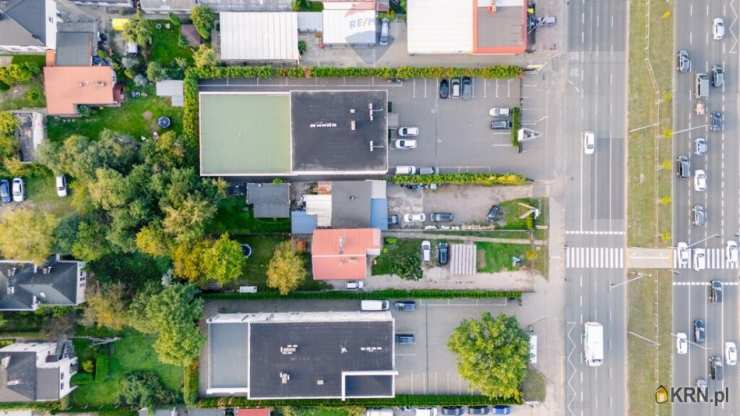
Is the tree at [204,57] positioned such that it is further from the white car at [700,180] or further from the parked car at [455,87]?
the white car at [700,180]

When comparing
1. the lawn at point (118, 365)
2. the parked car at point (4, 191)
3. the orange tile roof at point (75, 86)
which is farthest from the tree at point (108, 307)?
the orange tile roof at point (75, 86)

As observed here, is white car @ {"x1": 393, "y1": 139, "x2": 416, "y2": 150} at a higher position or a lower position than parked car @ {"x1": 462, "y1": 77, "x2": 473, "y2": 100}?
lower

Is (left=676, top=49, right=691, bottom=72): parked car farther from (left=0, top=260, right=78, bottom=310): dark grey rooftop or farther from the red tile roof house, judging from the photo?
(left=0, top=260, right=78, bottom=310): dark grey rooftop

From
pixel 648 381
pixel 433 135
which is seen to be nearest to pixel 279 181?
pixel 433 135

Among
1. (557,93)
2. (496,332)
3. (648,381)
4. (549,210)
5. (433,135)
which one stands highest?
(557,93)

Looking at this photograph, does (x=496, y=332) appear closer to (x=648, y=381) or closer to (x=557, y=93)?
(x=648, y=381)

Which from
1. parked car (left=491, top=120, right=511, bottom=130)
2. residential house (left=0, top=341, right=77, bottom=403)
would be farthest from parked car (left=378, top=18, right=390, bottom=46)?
residential house (left=0, top=341, right=77, bottom=403)
